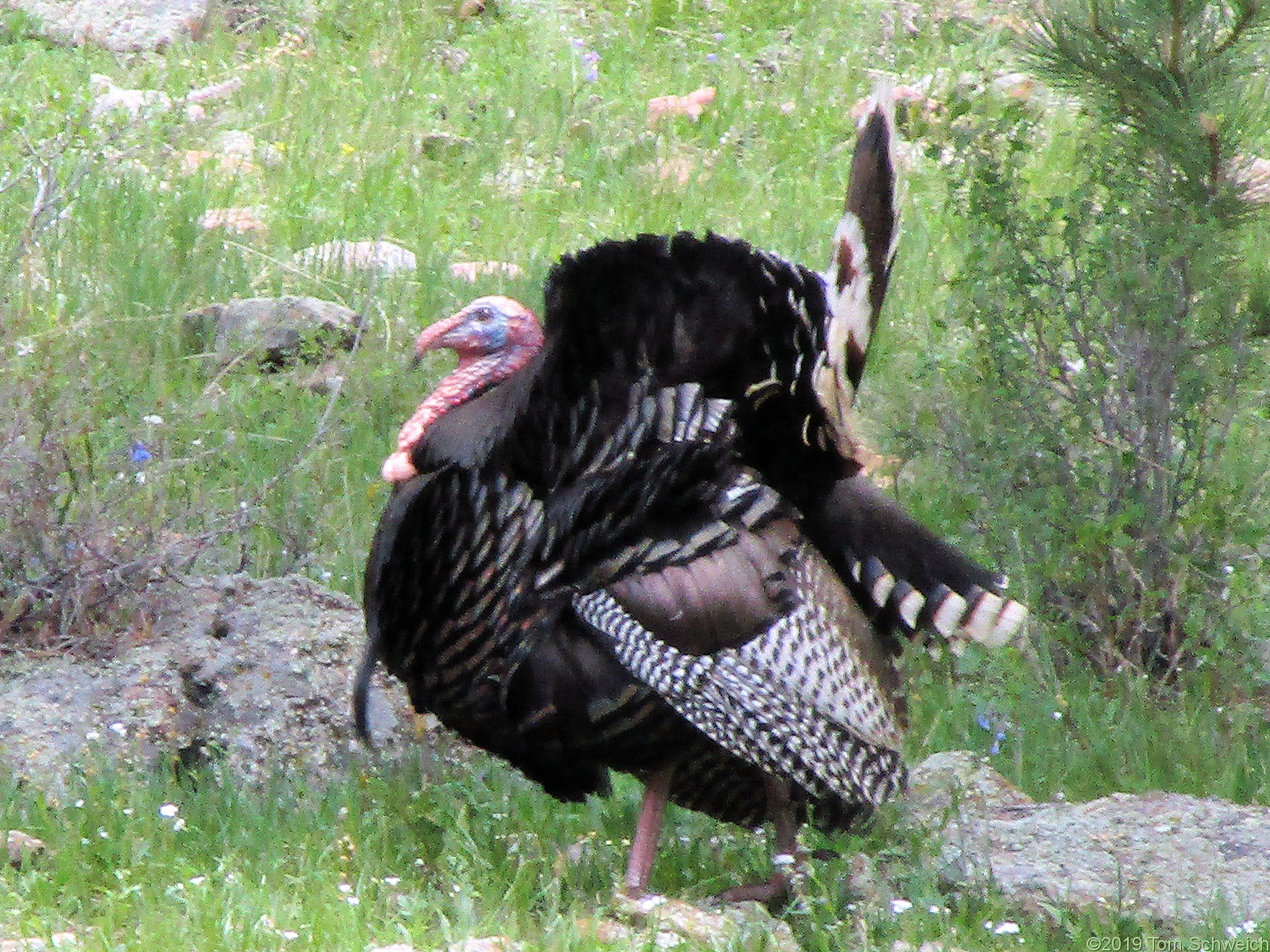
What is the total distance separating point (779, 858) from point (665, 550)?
72 cm

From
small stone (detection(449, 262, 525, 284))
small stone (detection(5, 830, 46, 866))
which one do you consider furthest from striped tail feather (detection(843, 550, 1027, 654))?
small stone (detection(449, 262, 525, 284))

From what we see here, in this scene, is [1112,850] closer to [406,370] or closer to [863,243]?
[863,243]

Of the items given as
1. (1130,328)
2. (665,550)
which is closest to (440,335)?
(665,550)

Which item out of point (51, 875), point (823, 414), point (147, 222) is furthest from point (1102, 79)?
point (147, 222)

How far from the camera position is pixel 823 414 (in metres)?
4.13

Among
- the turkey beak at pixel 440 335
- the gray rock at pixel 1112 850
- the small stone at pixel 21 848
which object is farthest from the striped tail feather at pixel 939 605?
the small stone at pixel 21 848

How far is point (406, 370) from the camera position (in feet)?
22.7

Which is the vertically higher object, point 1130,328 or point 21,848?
point 1130,328

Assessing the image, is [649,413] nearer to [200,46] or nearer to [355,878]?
[355,878]

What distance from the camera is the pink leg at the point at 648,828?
4.17 metres

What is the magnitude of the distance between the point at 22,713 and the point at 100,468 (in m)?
1.07

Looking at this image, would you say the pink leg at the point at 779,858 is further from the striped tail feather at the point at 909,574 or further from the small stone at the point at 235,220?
the small stone at the point at 235,220

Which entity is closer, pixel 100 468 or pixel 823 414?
pixel 823 414

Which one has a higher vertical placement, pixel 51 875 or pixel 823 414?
pixel 823 414
